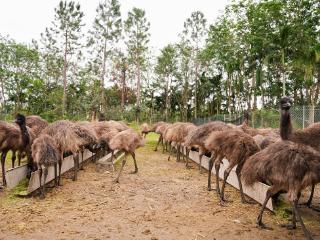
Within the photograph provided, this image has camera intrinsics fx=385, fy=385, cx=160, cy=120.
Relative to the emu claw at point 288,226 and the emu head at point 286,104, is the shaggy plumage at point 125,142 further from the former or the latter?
the emu claw at point 288,226

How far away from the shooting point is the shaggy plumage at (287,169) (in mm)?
4809

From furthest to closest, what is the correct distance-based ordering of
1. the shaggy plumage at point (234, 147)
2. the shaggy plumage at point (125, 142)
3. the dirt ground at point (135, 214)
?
1. the shaggy plumage at point (125, 142)
2. the shaggy plumage at point (234, 147)
3. the dirt ground at point (135, 214)

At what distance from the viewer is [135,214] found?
19.7 feet

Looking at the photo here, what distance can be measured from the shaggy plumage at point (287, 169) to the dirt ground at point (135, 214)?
58 centimetres

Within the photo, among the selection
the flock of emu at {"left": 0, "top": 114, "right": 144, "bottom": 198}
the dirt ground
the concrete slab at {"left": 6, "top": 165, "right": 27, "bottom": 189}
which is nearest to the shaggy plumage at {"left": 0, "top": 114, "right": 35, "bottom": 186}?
the flock of emu at {"left": 0, "top": 114, "right": 144, "bottom": 198}

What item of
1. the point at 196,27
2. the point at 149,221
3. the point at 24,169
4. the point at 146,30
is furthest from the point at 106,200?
the point at 196,27

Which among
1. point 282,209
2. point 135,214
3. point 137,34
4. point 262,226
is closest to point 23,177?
point 135,214

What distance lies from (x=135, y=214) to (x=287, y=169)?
7.99 ft

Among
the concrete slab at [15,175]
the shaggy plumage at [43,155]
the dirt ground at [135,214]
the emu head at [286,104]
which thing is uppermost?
the emu head at [286,104]

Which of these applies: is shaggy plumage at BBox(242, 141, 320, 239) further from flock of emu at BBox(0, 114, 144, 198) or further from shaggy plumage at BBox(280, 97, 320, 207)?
flock of emu at BBox(0, 114, 144, 198)

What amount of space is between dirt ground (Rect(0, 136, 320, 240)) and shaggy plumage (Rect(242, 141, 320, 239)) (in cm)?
58

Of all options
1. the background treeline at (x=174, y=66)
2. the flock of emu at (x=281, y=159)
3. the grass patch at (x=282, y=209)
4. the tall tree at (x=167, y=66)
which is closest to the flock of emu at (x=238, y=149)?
the flock of emu at (x=281, y=159)

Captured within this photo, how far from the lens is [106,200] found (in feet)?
22.5

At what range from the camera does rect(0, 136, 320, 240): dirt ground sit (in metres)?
5.10
